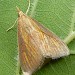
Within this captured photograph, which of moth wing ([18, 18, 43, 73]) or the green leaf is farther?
the green leaf

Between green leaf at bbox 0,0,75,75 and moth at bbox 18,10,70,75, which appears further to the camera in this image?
green leaf at bbox 0,0,75,75

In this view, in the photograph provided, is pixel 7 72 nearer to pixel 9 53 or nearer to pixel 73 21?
pixel 9 53

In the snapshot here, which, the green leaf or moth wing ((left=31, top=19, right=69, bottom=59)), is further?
the green leaf

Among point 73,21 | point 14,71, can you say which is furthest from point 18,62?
point 73,21

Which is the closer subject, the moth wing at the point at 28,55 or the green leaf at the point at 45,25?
the moth wing at the point at 28,55

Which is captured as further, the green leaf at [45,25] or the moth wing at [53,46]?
the green leaf at [45,25]
